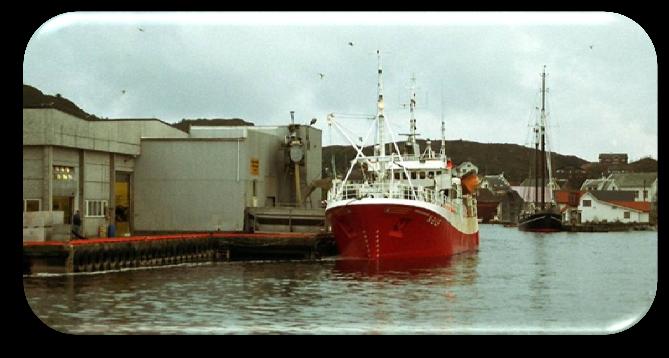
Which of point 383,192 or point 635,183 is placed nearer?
point 635,183

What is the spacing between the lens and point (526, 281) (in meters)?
24.1

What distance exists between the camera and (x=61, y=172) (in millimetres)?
25422

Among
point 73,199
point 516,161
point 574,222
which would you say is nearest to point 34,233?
point 73,199

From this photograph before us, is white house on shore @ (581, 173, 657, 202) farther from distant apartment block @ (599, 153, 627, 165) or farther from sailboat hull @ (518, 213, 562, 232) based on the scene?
sailboat hull @ (518, 213, 562, 232)

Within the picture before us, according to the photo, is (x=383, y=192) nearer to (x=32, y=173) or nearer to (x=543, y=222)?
(x=543, y=222)

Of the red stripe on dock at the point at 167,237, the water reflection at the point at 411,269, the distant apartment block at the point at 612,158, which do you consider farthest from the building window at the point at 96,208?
the distant apartment block at the point at 612,158

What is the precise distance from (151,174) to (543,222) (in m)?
12.5

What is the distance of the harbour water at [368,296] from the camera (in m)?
15.0

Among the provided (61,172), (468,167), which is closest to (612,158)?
(468,167)

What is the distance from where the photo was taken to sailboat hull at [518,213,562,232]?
105 feet

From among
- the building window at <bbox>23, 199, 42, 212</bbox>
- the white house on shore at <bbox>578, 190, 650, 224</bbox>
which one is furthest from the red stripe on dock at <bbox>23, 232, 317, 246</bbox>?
the white house on shore at <bbox>578, 190, 650, 224</bbox>

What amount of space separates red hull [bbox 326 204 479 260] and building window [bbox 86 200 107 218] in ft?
24.5

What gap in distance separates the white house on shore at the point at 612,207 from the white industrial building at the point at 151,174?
23.8 feet
